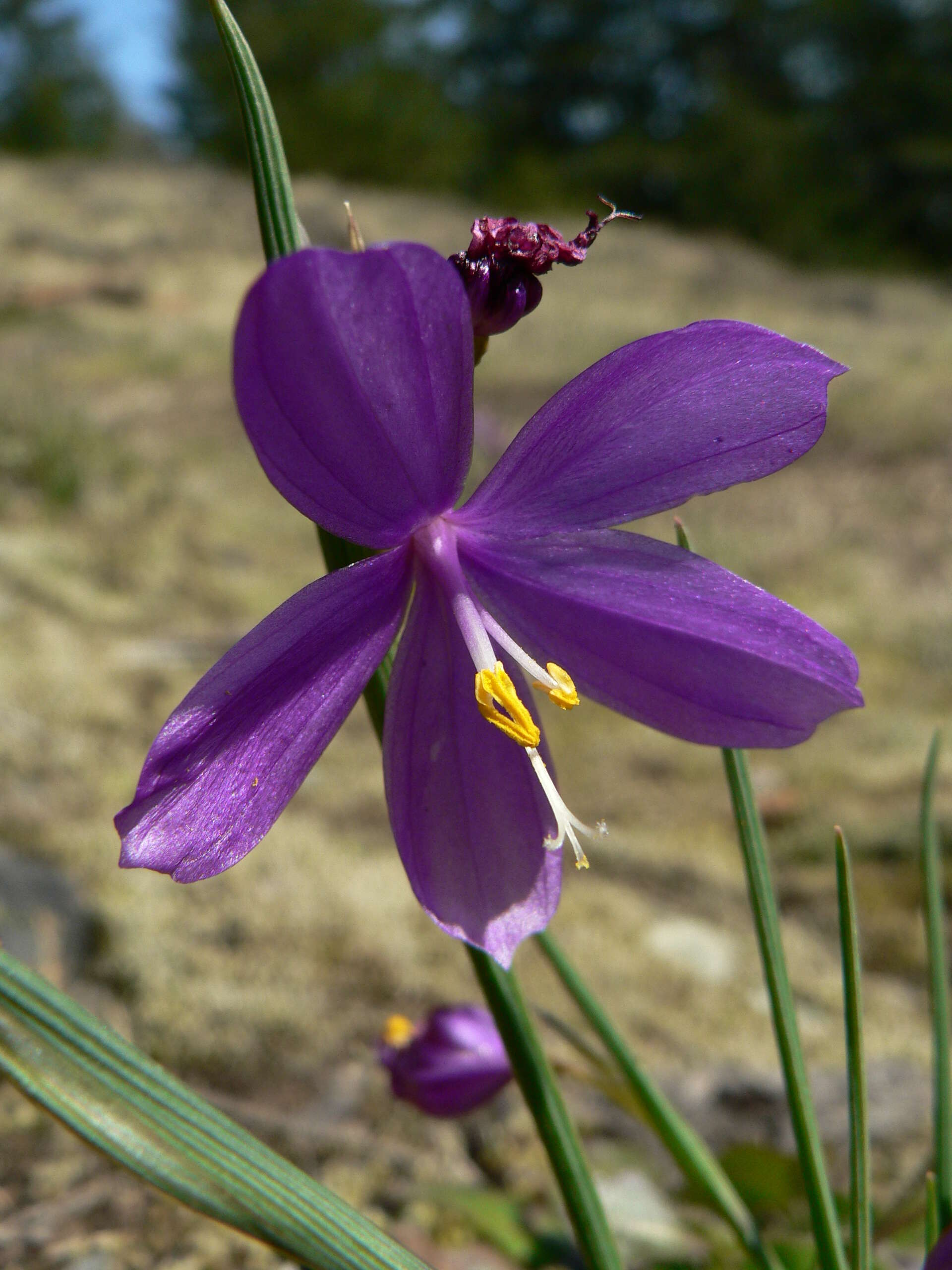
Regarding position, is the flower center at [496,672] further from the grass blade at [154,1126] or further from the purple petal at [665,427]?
the grass blade at [154,1126]

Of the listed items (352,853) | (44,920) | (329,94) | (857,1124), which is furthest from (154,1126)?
(329,94)

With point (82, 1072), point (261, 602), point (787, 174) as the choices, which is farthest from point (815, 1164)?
point (787, 174)

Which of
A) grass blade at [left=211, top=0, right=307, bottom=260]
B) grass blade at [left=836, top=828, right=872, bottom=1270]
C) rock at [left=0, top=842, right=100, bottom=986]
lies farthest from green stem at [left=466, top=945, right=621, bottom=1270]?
rock at [left=0, top=842, right=100, bottom=986]

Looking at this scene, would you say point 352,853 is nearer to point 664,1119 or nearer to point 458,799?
point 664,1119

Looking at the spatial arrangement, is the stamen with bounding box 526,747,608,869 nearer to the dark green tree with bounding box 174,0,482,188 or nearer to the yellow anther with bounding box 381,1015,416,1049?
the yellow anther with bounding box 381,1015,416,1049

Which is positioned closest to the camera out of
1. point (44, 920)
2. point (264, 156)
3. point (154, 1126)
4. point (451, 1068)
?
point (154, 1126)

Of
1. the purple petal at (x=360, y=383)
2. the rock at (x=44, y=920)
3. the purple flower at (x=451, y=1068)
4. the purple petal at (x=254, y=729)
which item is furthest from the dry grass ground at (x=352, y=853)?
the purple petal at (x=360, y=383)

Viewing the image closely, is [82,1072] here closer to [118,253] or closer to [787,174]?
[118,253]
